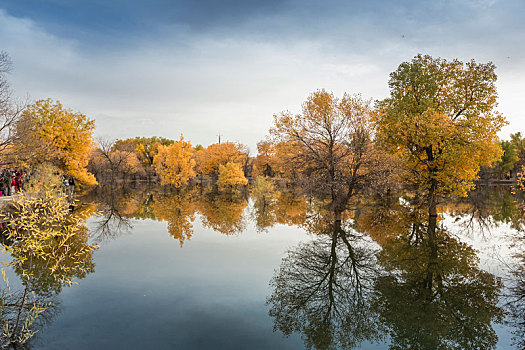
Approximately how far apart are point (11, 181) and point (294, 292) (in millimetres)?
28487

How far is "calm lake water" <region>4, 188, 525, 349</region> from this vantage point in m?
6.16

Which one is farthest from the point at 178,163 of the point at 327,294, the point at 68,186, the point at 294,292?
the point at 327,294

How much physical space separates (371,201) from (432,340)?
81.1 feet

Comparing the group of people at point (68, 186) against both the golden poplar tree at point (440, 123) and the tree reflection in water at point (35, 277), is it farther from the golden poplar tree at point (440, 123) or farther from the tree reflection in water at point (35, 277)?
the golden poplar tree at point (440, 123)

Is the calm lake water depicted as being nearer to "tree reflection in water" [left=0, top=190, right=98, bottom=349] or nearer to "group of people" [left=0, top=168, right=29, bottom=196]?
"tree reflection in water" [left=0, top=190, right=98, bottom=349]

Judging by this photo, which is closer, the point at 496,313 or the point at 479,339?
the point at 479,339

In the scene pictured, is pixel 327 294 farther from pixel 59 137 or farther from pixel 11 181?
pixel 11 181

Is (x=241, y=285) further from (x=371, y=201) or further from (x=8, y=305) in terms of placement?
(x=371, y=201)

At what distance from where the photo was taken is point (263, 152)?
64.9m

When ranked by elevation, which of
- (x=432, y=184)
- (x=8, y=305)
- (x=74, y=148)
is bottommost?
(x=8, y=305)

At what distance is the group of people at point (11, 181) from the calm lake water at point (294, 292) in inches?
590

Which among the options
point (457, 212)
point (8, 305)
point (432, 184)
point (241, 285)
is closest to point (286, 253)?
point (241, 285)

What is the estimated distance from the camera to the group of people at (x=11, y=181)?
25.0 metres

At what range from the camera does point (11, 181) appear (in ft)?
85.7
